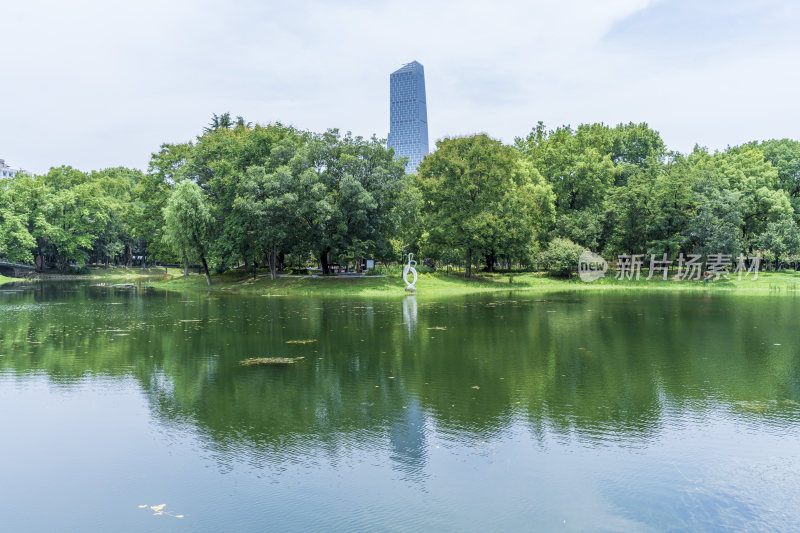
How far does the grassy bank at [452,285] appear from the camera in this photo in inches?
1767

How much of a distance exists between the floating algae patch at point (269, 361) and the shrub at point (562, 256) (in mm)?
43698

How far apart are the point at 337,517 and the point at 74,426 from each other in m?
6.22

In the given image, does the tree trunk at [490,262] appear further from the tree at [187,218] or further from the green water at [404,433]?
the green water at [404,433]

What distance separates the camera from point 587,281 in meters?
54.2

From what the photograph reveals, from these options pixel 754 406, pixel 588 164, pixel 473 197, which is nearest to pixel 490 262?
pixel 473 197

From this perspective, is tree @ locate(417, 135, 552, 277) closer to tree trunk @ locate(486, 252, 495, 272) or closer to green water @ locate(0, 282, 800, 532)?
tree trunk @ locate(486, 252, 495, 272)

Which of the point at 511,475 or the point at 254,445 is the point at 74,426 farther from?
the point at 511,475

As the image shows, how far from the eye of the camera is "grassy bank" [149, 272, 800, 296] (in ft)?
147

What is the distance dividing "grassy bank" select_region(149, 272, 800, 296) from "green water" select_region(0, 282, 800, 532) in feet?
84.4

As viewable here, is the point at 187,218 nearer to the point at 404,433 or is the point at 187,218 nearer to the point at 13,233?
the point at 13,233

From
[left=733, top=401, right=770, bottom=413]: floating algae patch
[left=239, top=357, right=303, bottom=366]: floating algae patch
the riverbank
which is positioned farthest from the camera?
the riverbank

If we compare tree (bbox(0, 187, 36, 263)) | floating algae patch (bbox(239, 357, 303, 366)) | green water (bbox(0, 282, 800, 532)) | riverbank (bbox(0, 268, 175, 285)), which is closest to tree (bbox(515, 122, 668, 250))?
green water (bbox(0, 282, 800, 532))

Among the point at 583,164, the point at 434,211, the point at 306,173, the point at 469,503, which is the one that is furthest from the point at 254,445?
the point at 583,164

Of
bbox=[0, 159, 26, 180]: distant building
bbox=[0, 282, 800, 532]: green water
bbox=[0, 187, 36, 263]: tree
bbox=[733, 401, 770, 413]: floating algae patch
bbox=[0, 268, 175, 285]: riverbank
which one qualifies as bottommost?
bbox=[733, 401, 770, 413]: floating algae patch
